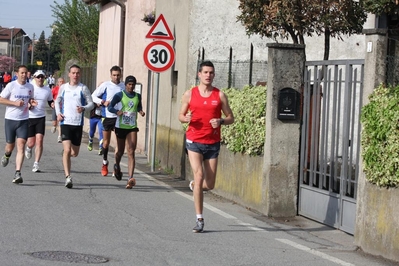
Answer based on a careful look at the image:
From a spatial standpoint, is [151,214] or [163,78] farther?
[163,78]

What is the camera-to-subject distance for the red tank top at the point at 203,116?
10344 millimetres

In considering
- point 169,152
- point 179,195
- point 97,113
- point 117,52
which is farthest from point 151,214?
point 117,52

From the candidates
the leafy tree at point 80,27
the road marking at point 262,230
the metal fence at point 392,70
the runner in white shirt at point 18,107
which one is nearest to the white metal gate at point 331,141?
the metal fence at point 392,70

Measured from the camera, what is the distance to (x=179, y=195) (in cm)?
1367

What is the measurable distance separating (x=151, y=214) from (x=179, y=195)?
94.3 inches

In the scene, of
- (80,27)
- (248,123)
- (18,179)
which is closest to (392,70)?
(248,123)

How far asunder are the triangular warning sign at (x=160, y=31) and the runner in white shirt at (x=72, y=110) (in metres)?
3.45

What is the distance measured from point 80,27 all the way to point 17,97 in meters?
30.0

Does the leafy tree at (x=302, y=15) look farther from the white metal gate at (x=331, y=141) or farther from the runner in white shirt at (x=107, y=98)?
the white metal gate at (x=331, y=141)

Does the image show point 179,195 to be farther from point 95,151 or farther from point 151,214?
point 95,151

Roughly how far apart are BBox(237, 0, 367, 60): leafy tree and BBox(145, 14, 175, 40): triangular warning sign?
2.09 metres

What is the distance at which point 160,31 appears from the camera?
17.3 m

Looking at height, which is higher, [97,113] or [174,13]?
[174,13]

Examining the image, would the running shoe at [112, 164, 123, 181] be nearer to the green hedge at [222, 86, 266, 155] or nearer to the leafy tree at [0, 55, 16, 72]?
the green hedge at [222, 86, 266, 155]
